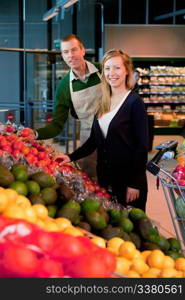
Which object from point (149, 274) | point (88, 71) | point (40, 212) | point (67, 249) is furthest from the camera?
point (88, 71)

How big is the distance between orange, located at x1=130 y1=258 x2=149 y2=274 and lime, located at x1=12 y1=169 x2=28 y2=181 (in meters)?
0.81

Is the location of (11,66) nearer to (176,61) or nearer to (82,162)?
(176,61)

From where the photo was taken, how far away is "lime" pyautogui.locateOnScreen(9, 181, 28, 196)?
2627 mm

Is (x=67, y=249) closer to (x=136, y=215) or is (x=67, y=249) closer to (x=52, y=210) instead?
(x=52, y=210)

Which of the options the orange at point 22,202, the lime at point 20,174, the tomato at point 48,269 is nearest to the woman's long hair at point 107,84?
the lime at point 20,174

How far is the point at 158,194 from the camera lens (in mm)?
7809

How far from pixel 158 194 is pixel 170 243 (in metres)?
4.99

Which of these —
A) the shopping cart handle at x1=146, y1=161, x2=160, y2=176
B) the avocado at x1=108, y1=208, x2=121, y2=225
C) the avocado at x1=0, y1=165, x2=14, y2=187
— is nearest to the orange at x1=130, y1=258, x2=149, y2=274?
the avocado at x1=108, y1=208, x2=121, y2=225

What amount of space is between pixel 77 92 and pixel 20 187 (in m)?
1.82

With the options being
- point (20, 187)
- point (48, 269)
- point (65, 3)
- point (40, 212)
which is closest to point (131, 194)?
point (20, 187)

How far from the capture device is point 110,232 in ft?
8.70

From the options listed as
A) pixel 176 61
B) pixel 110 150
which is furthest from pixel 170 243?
pixel 176 61

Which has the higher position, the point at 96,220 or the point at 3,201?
the point at 3,201

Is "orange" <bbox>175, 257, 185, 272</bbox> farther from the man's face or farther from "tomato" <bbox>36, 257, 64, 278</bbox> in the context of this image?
the man's face
